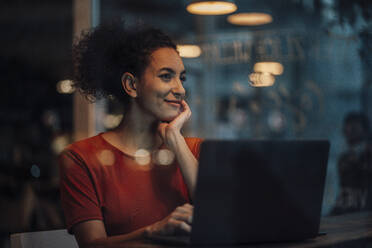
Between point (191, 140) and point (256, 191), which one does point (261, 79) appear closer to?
point (191, 140)

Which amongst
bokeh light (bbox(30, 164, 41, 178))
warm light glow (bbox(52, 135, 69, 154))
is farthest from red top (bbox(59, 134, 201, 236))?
bokeh light (bbox(30, 164, 41, 178))

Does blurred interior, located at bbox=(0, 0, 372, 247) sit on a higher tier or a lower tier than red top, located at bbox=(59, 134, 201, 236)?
higher

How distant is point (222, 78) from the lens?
2.39 m

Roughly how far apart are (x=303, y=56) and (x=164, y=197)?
1.45m

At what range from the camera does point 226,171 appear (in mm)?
1067

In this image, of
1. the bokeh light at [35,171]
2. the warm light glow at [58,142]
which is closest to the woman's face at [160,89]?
the warm light glow at [58,142]

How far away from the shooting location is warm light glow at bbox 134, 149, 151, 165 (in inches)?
56.9

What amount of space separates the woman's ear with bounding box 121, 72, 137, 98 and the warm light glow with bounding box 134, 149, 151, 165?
0.17m

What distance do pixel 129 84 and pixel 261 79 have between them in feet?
2.63

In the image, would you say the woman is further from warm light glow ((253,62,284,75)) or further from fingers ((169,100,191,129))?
warm light glow ((253,62,284,75))

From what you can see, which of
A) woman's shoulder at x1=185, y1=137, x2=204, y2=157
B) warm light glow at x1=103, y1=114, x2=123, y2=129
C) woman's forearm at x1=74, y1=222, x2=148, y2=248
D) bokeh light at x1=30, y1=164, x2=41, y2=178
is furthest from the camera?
bokeh light at x1=30, y1=164, x2=41, y2=178

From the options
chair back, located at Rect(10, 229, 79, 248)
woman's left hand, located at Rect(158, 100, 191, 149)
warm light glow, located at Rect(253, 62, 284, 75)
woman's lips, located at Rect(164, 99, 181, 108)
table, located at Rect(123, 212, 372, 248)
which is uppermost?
warm light glow, located at Rect(253, 62, 284, 75)

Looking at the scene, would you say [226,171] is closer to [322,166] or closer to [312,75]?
[322,166]

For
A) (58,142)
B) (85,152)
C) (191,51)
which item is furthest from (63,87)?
(85,152)
